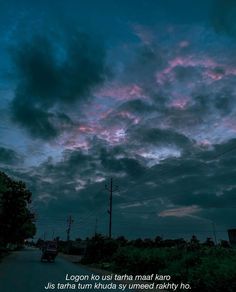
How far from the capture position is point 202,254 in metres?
26.5

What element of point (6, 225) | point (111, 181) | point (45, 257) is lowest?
point (45, 257)

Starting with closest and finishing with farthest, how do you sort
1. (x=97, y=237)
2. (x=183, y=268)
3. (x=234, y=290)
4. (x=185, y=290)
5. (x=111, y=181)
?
(x=234, y=290), (x=185, y=290), (x=183, y=268), (x=97, y=237), (x=111, y=181)

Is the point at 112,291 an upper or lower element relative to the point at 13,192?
lower

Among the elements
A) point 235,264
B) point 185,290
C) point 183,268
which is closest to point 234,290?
point 235,264

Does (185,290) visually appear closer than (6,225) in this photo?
Yes

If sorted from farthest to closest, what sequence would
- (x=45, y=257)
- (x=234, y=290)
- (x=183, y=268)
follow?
(x=45, y=257)
(x=183, y=268)
(x=234, y=290)

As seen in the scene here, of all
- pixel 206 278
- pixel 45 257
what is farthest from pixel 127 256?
Result: pixel 206 278

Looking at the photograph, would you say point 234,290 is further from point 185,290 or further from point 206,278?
point 185,290

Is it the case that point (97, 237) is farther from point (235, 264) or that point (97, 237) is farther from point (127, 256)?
point (235, 264)

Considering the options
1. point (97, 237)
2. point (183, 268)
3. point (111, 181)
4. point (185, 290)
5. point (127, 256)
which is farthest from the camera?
point (111, 181)

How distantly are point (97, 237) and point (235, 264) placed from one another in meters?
39.8

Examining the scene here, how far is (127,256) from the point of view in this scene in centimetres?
4012

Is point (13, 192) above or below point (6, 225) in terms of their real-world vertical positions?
Result: above

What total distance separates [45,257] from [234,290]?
3624cm
